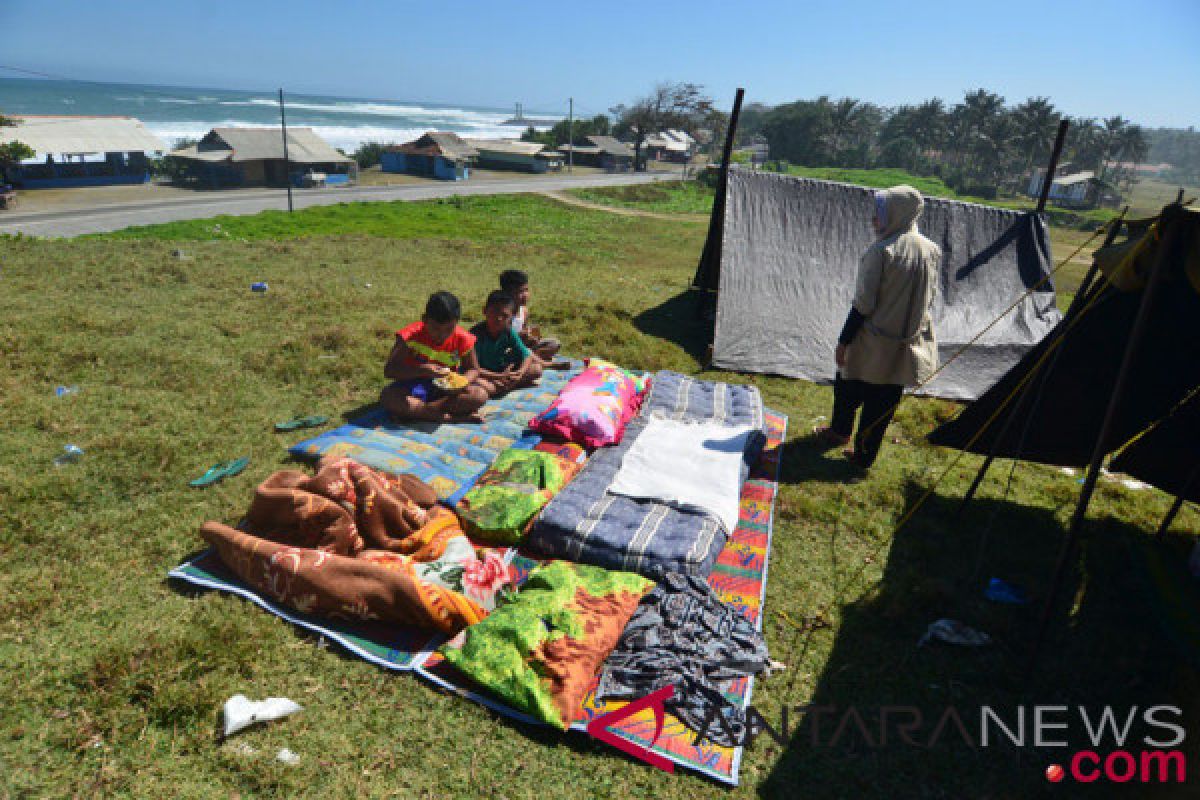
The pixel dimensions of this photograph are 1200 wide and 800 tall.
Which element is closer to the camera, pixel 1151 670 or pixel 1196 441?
pixel 1151 670

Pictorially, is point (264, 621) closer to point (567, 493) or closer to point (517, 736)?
point (517, 736)

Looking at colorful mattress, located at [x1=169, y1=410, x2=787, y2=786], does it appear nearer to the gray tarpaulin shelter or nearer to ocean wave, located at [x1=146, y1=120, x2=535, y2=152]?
the gray tarpaulin shelter

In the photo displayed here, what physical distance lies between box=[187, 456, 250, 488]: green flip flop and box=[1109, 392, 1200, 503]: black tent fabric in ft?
23.0

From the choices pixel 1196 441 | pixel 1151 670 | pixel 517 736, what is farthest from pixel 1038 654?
pixel 517 736

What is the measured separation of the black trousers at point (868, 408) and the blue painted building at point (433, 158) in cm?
4394

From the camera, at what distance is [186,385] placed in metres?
6.53

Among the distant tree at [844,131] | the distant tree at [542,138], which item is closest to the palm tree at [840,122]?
the distant tree at [844,131]

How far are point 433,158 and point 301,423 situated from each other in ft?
148

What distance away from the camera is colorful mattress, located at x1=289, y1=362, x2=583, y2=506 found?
489 cm

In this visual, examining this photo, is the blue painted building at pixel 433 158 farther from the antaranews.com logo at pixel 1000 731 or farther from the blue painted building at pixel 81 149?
the antaranews.com logo at pixel 1000 731

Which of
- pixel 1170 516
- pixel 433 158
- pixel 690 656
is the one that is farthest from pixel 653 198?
pixel 690 656

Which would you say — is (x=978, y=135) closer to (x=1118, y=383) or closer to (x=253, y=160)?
(x=253, y=160)

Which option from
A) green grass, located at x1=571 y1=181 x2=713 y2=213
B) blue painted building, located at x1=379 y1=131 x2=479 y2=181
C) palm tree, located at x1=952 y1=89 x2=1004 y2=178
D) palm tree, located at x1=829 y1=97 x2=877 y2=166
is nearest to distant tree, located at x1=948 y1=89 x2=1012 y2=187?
palm tree, located at x1=952 y1=89 x2=1004 y2=178

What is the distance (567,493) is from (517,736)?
6.06ft
